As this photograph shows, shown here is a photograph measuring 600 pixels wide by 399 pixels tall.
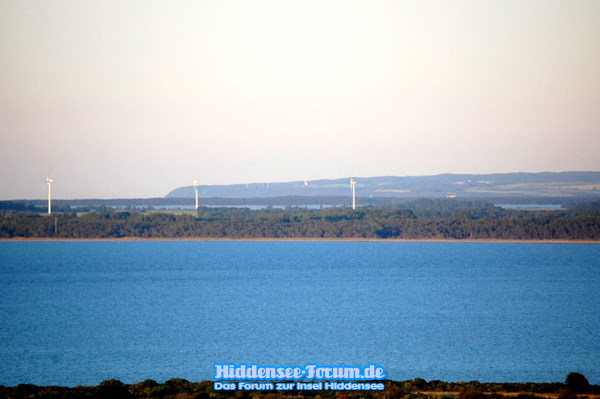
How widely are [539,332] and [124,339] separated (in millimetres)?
20761

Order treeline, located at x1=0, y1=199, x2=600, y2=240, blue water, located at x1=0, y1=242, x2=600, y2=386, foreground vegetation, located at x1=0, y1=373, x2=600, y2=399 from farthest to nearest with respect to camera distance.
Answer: treeline, located at x1=0, y1=199, x2=600, y2=240 → blue water, located at x1=0, y1=242, x2=600, y2=386 → foreground vegetation, located at x1=0, y1=373, x2=600, y2=399

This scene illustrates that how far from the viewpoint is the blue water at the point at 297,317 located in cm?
3231

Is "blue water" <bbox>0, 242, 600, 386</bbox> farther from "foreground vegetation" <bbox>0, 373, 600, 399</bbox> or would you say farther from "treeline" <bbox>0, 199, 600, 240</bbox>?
"treeline" <bbox>0, 199, 600, 240</bbox>

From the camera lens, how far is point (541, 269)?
85.4 meters

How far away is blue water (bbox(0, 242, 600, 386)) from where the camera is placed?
3231cm

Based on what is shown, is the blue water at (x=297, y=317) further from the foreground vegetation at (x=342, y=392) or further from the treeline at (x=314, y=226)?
the treeline at (x=314, y=226)

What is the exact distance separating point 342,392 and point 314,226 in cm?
11915

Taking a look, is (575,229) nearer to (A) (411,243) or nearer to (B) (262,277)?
(A) (411,243)

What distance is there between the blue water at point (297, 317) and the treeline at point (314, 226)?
3807 centimetres

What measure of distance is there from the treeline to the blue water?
125ft

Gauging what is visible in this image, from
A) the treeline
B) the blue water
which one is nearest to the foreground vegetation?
the blue water

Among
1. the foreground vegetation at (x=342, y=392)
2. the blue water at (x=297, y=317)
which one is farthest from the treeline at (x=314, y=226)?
the foreground vegetation at (x=342, y=392)

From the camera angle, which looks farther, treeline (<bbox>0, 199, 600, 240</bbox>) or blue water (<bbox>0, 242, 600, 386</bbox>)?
treeline (<bbox>0, 199, 600, 240</bbox>)

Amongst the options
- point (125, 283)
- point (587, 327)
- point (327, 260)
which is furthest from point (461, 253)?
point (587, 327)
